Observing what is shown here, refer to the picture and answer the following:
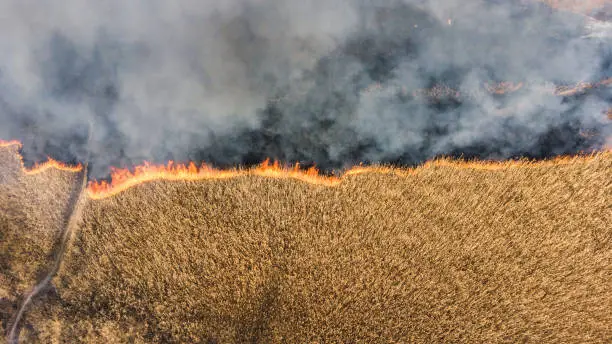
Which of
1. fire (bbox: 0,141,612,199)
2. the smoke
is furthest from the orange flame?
the smoke

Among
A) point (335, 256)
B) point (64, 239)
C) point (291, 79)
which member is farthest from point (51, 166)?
point (335, 256)

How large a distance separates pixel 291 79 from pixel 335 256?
186 centimetres

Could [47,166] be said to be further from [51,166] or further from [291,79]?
[291,79]

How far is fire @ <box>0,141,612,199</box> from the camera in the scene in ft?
12.1

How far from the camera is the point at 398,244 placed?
11.8 feet

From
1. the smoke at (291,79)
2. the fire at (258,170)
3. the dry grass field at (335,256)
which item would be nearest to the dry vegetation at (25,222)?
the dry grass field at (335,256)

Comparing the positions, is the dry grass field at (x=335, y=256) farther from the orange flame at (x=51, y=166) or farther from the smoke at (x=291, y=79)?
the smoke at (x=291, y=79)

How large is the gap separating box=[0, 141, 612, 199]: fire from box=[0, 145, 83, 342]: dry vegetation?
0.40ft

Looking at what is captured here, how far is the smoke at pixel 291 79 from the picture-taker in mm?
3754

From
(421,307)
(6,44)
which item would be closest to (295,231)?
(421,307)

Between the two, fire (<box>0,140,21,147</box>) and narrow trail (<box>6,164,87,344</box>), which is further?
fire (<box>0,140,21,147</box>)

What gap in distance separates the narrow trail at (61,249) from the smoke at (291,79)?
0.29 meters

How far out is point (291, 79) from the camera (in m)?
3.82

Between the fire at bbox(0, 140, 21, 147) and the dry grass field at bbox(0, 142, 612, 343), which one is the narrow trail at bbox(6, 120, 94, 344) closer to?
the dry grass field at bbox(0, 142, 612, 343)
